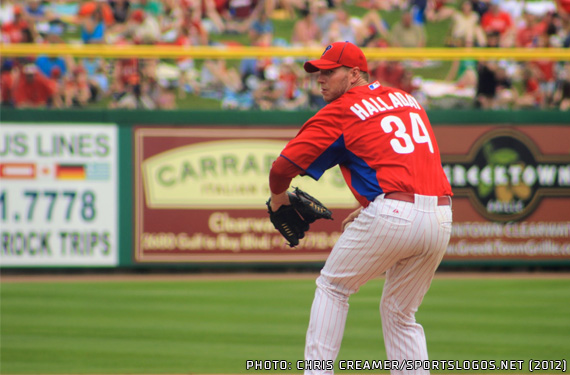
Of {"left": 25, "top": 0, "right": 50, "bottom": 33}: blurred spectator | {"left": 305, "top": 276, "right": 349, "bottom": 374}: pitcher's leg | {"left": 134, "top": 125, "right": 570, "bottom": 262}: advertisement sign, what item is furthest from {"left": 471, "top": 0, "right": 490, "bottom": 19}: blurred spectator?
{"left": 305, "top": 276, "right": 349, "bottom": 374}: pitcher's leg

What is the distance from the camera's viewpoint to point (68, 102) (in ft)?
30.7

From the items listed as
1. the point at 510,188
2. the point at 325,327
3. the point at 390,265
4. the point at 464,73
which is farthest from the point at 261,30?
the point at 325,327

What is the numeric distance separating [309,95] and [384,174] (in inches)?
228

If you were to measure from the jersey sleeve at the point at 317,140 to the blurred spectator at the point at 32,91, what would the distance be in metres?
6.10

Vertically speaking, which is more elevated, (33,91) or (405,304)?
(33,91)

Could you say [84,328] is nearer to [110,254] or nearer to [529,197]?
[110,254]

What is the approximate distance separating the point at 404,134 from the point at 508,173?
6.02 meters

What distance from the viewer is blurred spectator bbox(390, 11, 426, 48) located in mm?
11461

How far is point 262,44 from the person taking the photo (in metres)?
11.5

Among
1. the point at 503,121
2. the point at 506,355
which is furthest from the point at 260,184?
the point at 506,355

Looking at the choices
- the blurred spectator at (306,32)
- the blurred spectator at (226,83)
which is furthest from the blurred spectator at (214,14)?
the blurred spectator at (226,83)

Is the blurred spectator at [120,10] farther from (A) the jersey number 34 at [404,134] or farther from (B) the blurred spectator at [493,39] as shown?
(A) the jersey number 34 at [404,134]

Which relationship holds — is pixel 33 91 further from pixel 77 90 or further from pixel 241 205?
pixel 241 205

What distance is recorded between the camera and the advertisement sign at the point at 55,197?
358 inches
